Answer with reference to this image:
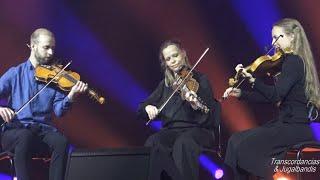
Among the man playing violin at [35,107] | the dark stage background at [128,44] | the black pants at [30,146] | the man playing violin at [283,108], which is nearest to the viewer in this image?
the man playing violin at [283,108]

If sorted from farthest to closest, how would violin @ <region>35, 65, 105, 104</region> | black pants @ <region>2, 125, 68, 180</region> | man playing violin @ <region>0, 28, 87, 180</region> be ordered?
violin @ <region>35, 65, 105, 104</region>
man playing violin @ <region>0, 28, 87, 180</region>
black pants @ <region>2, 125, 68, 180</region>

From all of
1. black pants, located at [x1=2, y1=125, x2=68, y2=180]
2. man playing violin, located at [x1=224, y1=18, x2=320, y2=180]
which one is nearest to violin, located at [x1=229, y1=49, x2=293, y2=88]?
man playing violin, located at [x1=224, y1=18, x2=320, y2=180]

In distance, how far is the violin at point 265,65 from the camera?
3150mm

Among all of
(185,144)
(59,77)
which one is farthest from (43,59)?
(185,144)

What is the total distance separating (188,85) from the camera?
3.48m

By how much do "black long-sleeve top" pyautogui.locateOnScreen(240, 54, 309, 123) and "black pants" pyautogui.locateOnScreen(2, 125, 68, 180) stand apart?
1277 mm

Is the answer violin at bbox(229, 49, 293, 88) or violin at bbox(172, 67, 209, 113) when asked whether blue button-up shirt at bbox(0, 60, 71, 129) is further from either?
violin at bbox(229, 49, 293, 88)

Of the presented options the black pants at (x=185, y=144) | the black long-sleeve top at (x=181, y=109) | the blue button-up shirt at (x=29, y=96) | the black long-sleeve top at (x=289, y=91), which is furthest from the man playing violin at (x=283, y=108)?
the blue button-up shirt at (x=29, y=96)

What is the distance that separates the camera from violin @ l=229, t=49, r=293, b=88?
315cm

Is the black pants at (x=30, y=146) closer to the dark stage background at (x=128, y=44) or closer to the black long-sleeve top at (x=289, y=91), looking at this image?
the dark stage background at (x=128, y=44)

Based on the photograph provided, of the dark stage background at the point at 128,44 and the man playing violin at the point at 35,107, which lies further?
the dark stage background at the point at 128,44

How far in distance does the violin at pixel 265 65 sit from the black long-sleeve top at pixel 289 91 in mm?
43

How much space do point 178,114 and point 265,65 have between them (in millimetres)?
753

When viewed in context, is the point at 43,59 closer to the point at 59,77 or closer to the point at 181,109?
the point at 59,77
